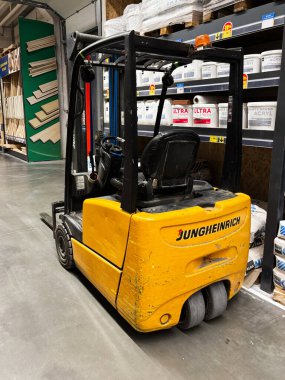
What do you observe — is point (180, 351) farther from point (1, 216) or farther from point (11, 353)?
point (1, 216)

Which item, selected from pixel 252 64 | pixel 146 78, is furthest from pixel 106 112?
pixel 252 64

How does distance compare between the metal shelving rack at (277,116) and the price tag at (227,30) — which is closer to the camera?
the metal shelving rack at (277,116)

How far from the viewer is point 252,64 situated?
2781 millimetres

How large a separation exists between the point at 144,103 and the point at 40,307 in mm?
2708

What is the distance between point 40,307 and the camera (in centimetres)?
259

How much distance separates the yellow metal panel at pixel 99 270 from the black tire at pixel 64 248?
0.17 m

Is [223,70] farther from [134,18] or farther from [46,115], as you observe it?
[46,115]

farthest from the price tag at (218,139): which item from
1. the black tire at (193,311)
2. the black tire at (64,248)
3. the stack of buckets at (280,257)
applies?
the black tire at (64,248)

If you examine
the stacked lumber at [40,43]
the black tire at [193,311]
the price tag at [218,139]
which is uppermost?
the stacked lumber at [40,43]

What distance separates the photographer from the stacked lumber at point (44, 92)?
9.38m

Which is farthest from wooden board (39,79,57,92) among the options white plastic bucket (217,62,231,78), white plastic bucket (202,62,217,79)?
white plastic bucket (217,62,231,78)

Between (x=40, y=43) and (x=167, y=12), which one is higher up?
(x=40, y=43)

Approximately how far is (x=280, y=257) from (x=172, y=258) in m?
1.15

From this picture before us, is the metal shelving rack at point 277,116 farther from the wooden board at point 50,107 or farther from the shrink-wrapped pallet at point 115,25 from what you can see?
the wooden board at point 50,107
